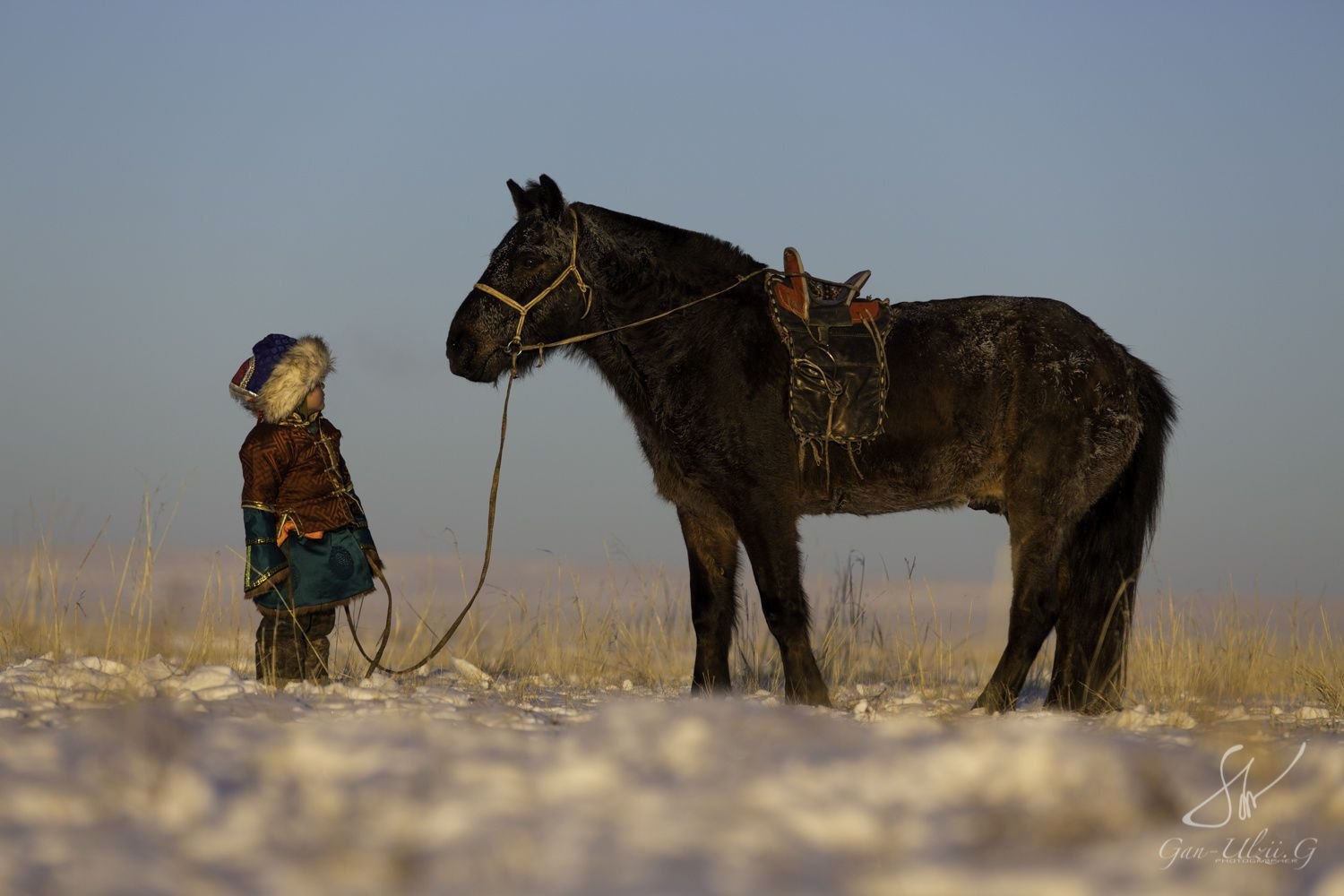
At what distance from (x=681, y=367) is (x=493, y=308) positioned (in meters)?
1.15

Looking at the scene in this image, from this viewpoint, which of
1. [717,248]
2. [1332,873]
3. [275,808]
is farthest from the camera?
[717,248]

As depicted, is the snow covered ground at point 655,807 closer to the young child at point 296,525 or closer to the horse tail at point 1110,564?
the young child at point 296,525

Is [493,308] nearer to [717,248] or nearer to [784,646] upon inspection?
[717,248]

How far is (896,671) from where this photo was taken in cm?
960

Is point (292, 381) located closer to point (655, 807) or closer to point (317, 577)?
point (317, 577)

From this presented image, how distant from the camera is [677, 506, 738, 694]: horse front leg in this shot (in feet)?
24.8

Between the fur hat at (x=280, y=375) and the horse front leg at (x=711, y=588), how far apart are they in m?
2.31

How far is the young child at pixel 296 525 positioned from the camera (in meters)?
6.62

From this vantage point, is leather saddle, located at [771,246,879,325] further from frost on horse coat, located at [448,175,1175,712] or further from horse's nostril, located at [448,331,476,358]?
horse's nostril, located at [448,331,476,358]

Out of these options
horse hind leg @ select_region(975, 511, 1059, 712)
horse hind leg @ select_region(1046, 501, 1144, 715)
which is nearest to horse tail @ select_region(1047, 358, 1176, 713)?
horse hind leg @ select_region(1046, 501, 1144, 715)

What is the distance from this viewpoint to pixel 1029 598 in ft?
23.3

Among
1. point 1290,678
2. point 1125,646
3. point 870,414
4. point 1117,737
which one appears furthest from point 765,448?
point 1290,678
